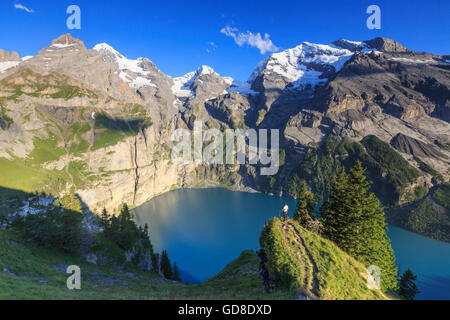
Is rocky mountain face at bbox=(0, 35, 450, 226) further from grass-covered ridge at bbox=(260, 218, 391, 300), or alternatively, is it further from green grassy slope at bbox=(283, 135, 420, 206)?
grass-covered ridge at bbox=(260, 218, 391, 300)

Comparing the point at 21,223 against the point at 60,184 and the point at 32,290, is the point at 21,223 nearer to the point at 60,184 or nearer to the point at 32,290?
A: the point at 32,290

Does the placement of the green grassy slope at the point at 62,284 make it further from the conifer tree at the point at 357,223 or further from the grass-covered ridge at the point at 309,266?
the conifer tree at the point at 357,223

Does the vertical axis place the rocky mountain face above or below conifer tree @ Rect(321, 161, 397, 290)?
above

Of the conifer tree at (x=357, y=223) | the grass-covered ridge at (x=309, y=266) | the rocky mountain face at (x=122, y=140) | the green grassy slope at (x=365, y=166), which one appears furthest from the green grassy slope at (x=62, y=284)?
the green grassy slope at (x=365, y=166)

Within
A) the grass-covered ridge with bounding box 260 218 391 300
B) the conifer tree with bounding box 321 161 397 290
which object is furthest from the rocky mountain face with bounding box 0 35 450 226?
the conifer tree with bounding box 321 161 397 290

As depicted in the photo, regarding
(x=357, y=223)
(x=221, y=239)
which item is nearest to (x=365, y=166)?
(x=221, y=239)

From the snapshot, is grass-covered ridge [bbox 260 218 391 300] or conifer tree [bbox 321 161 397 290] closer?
grass-covered ridge [bbox 260 218 391 300]

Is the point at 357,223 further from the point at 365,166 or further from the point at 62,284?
the point at 365,166
